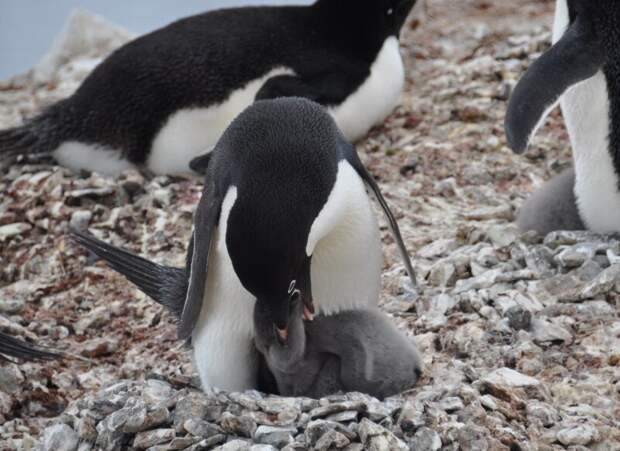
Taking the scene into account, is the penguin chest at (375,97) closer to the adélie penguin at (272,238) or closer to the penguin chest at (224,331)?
the adélie penguin at (272,238)

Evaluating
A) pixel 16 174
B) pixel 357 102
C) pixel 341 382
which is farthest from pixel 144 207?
pixel 341 382

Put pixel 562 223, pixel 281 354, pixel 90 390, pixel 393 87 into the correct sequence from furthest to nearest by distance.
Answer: pixel 393 87
pixel 562 223
pixel 90 390
pixel 281 354

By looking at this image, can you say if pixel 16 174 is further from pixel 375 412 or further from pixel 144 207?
pixel 375 412

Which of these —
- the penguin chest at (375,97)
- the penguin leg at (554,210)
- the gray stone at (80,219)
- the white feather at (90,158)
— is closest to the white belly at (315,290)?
the penguin leg at (554,210)

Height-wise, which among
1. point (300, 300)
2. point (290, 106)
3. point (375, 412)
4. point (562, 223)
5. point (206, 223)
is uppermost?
point (290, 106)

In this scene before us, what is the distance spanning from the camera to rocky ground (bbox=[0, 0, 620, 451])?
2.19 meters

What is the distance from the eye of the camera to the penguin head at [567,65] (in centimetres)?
311

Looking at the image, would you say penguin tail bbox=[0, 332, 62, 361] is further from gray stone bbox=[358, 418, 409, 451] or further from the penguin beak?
gray stone bbox=[358, 418, 409, 451]

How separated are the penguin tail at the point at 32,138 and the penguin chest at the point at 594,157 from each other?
2.06 m

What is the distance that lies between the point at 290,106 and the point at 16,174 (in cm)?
227

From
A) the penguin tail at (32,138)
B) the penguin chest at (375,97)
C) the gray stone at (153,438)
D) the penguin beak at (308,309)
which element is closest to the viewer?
the gray stone at (153,438)

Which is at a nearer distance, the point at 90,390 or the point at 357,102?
the point at 90,390

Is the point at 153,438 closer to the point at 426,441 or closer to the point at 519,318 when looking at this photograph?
the point at 426,441

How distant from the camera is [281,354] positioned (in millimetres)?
2293
